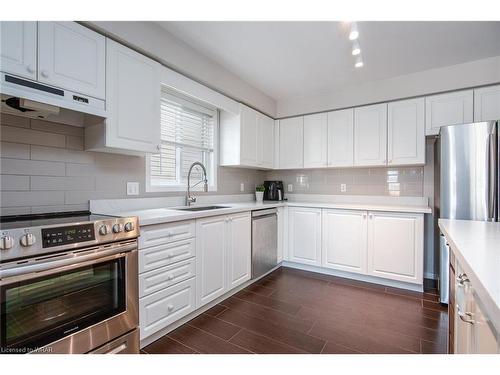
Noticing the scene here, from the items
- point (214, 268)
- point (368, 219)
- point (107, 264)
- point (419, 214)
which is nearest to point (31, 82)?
point (107, 264)

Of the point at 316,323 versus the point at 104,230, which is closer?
the point at 104,230

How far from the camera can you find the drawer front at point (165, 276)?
171cm

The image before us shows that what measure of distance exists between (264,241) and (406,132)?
2184 mm

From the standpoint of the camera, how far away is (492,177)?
2191mm

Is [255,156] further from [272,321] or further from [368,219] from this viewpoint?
[272,321]

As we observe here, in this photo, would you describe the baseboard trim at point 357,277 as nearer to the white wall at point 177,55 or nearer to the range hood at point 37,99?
the white wall at point 177,55

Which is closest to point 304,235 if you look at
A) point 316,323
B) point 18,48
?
point 316,323

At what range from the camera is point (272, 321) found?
82.7 inches

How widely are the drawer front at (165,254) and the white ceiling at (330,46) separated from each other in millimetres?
1846

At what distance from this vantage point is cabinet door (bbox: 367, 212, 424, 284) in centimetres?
268

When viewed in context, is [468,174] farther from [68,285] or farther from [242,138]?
[68,285]

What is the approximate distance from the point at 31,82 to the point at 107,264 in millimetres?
1098

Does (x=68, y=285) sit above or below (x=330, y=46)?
below

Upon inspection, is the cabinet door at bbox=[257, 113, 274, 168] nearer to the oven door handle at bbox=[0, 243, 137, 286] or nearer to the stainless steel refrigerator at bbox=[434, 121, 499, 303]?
the stainless steel refrigerator at bbox=[434, 121, 499, 303]
